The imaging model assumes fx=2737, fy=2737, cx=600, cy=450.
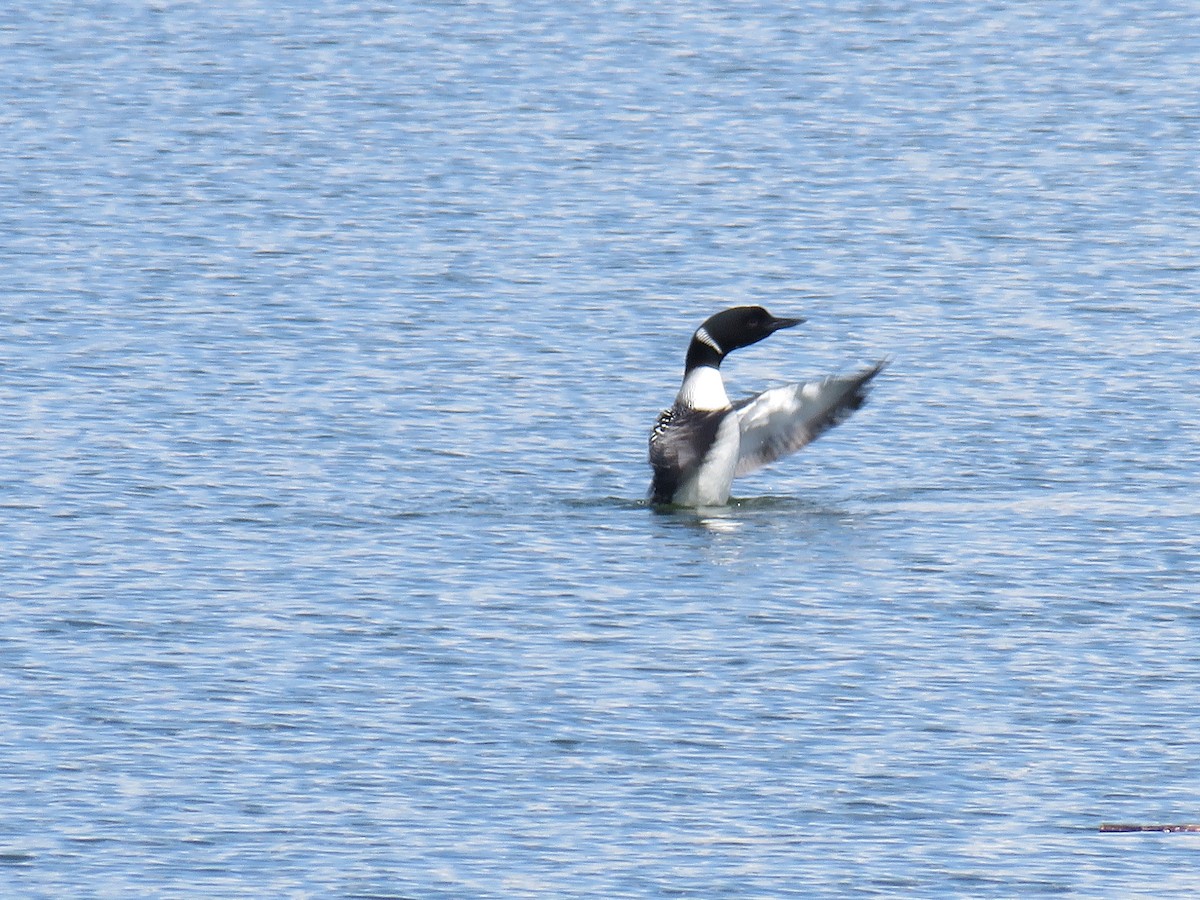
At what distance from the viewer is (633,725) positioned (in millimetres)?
11398

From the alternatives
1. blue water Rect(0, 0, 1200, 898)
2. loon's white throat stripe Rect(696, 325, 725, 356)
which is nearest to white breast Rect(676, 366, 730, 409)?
A: loon's white throat stripe Rect(696, 325, 725, 356)

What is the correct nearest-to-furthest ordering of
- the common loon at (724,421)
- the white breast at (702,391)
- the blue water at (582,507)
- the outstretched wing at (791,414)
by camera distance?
1. the blue water at (582,507)
2. the common loon at (724,421)
3. the outstretched wing at (791,414)
4. the white breast at (702,391)

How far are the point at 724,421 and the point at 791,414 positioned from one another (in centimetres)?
55

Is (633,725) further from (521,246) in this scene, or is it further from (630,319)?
(521,246)

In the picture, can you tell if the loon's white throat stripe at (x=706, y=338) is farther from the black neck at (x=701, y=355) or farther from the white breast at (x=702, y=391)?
the white breast at (x=702, y=391)

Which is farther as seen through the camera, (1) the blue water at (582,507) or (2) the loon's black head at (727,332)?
(2) the loon's black head at (727,332)

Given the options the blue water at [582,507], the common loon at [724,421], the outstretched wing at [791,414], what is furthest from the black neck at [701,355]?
the blue water at [582,507]

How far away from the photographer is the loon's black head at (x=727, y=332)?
55.1 feet

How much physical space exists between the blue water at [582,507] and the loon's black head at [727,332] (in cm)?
93

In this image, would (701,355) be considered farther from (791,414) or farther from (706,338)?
(791,414)

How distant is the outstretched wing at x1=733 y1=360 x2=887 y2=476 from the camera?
16.5m

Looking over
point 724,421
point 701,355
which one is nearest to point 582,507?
point 724,421

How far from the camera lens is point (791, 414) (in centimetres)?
1662

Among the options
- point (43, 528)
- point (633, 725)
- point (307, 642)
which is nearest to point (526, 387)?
point (43, 528)
